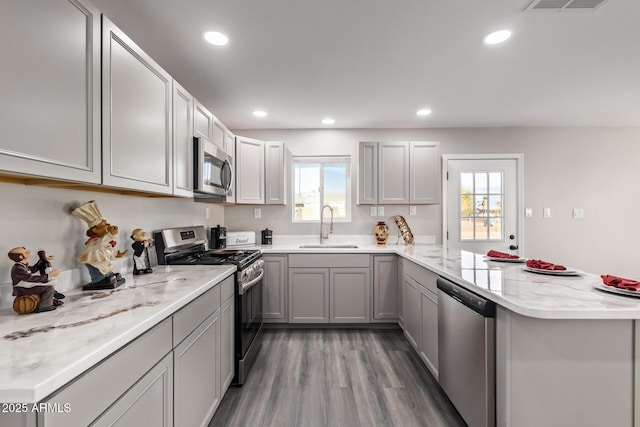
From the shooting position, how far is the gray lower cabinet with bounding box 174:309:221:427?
124 cm

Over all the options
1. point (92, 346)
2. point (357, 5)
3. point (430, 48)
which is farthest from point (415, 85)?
point (92, 346)

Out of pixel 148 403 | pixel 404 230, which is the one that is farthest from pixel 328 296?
pixel 148 403

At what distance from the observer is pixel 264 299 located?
305cm

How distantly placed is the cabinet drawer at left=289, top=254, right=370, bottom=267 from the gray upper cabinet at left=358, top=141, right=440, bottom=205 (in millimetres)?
798

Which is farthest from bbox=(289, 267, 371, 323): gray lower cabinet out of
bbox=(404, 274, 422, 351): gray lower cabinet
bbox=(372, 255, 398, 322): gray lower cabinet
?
bbox=(404, 274, 422, 351): gray lower cabinet

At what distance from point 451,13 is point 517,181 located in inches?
113

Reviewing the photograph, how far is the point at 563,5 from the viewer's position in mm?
1526

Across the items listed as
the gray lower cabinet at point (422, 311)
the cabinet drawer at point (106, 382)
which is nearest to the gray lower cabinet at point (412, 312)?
the gray lower cabinet at point (422, 311)

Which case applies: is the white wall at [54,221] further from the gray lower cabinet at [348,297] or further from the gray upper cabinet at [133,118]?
the gray lower cabinet at [348,297]

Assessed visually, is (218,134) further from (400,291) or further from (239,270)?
(400,291)

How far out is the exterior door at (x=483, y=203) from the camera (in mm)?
3637

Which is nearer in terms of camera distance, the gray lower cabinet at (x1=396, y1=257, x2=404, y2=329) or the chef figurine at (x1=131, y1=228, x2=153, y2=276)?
the chef figurine at (x1=131, y1=228, x2=153, y2=276)

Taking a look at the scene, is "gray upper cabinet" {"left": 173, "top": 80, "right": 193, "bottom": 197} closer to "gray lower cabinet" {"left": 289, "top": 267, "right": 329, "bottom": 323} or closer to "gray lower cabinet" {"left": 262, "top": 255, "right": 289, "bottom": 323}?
"gray lower cabinet" {"left": 262, "top": 255, "right": 289, "bottom": 323}

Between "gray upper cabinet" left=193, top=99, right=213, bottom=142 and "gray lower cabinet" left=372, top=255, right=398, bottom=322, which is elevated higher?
"gray upper cabinet" left=193, top=99, right=213, bottom=142
